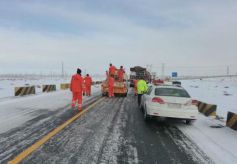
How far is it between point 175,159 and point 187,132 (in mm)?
3221

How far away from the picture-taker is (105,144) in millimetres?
6902

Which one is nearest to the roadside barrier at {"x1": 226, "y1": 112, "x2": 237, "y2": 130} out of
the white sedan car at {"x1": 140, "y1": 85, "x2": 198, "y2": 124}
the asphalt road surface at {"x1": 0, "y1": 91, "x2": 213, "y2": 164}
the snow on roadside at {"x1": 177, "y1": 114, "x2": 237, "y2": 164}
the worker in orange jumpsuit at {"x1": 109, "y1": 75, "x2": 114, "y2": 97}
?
the snow on roadside at {"x1": 177, "y1": 114, "x2": 237, "y2": 164}

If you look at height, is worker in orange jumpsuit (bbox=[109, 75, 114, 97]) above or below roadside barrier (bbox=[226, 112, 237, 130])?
above

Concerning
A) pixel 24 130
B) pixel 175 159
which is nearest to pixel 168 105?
pixel 175 159

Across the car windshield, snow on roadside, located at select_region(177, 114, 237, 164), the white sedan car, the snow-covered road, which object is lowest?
snow on roadside, located at select_region(177, 114, 237, 164)

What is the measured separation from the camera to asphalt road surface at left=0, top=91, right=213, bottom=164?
577 centimetres

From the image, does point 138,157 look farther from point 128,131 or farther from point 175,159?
point 128,131

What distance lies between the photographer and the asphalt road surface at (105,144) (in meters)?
5.77

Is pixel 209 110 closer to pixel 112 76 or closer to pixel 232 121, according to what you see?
pixel 232 121

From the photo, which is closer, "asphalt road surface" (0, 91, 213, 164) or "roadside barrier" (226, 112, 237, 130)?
"asphalt road surface" (0, 91, 213, 164)

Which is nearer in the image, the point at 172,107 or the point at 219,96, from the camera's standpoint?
the point at 172,107

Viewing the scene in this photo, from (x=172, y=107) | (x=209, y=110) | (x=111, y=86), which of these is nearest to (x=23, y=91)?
(x=111, y=86)

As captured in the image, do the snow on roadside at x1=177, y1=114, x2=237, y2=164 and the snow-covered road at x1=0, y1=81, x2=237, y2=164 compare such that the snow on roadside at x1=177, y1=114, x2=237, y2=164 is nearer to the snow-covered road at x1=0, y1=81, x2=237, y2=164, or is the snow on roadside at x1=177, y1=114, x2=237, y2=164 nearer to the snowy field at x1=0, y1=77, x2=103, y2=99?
the snow-covered road at x1=0, y1=81, x2=237, y2=164

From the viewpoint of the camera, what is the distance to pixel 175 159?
5.93 metres
